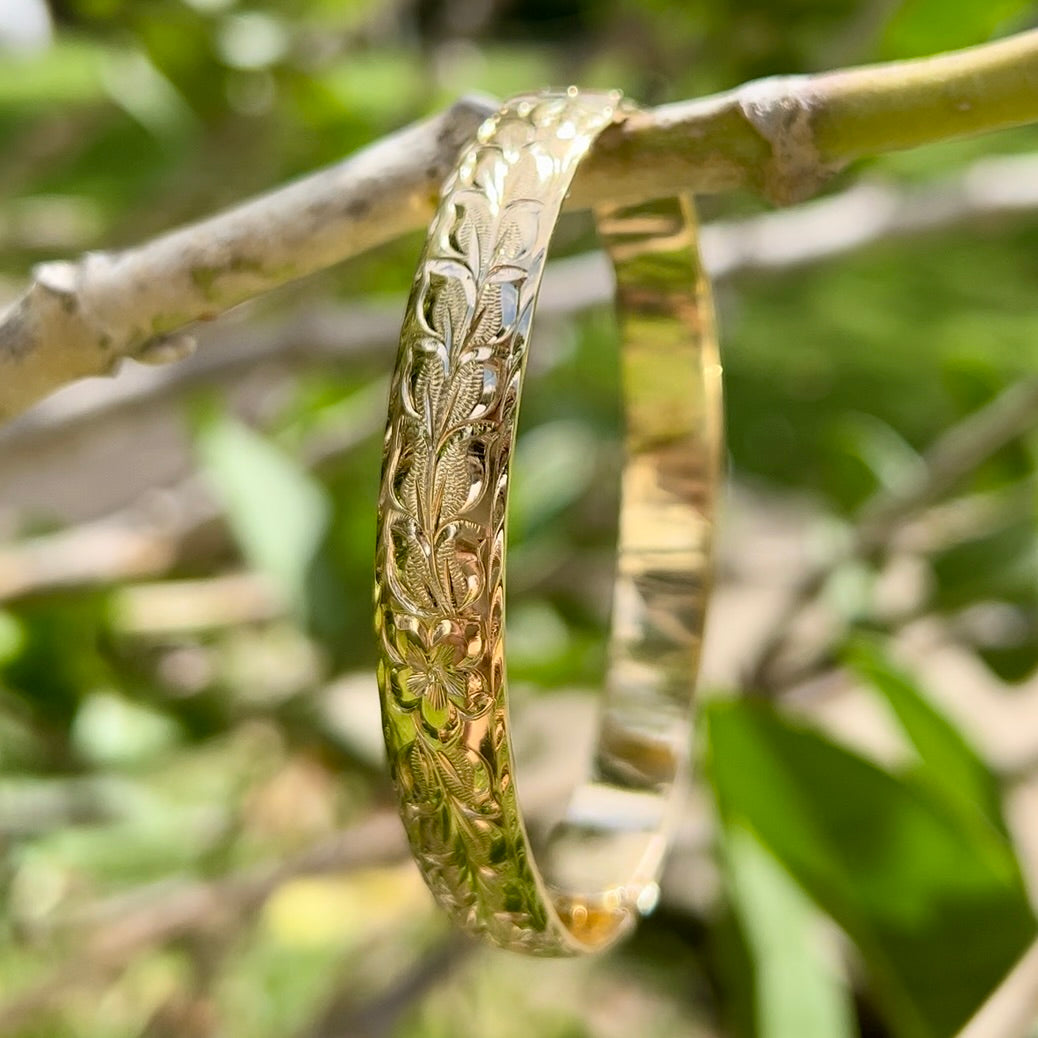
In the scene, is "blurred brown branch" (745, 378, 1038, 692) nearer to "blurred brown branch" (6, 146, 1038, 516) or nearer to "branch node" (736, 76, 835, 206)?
"blurred brown branch" (6, 146, 1038, 516)

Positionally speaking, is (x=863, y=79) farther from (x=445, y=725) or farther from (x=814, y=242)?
(x=814, y=242)

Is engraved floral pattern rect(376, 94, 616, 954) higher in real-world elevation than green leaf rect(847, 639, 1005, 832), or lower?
higher

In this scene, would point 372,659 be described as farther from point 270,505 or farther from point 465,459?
point 465,459

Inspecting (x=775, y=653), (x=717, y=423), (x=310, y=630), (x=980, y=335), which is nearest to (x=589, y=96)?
(x=717, y=423)

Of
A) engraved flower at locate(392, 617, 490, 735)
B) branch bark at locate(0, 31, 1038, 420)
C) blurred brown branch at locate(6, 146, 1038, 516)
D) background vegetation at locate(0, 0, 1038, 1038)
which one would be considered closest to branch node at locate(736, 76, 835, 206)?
branch bark at locate(0, 31, 1038, 420)

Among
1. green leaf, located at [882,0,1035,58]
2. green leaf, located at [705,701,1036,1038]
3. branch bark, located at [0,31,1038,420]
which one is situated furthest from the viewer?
green leaf, located at [882,0,1035,58]

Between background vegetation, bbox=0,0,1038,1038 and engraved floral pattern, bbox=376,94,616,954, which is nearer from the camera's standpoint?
engraved floral pattern, bbox=376,94,616,954
